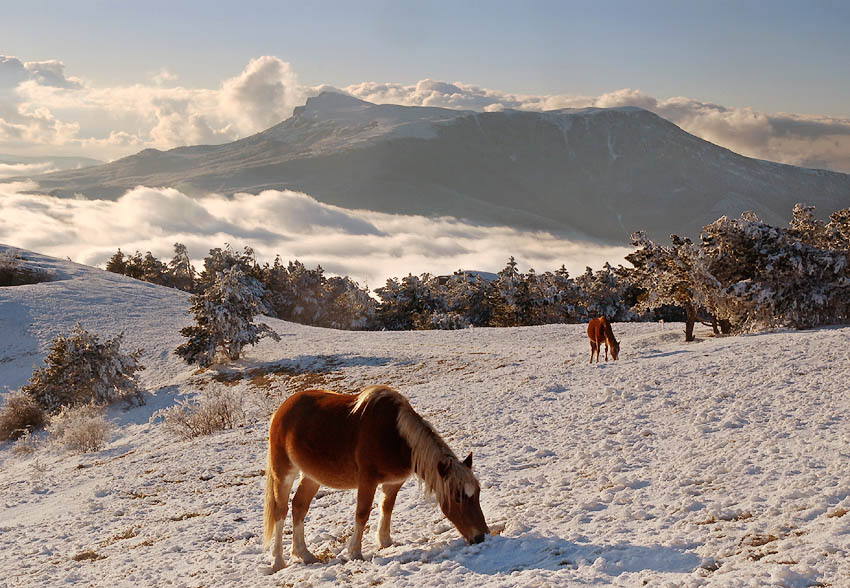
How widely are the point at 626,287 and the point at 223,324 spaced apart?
1786 inches

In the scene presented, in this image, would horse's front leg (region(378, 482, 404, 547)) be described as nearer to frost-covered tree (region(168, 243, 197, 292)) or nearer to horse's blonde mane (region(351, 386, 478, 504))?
horse's blonde mane (region(351, 386, 478, 504))

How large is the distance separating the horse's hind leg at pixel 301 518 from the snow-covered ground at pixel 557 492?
0.24 meters

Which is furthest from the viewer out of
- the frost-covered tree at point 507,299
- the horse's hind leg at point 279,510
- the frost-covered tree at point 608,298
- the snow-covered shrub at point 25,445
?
the frost-covered tree at point 608,298

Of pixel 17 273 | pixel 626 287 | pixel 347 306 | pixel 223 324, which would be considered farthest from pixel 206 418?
pixel 347 306

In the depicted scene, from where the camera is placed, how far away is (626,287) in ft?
226

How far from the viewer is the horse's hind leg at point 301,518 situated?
9.07 metres

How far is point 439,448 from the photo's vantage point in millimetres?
7812

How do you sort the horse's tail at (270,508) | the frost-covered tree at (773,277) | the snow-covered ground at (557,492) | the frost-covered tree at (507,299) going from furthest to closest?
the frost-covered tree at (507,299) → the frost-covered tree at (773,277) → the horse's tail at (270,508) → the snow-covered ground at (557,492)

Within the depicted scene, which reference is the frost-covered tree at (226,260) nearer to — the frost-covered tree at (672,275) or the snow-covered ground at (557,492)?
the snow-covered ground at (557,492)

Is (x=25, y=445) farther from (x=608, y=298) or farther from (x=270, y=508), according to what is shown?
(x=608, y=298)

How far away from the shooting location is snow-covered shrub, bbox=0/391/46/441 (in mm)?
33281

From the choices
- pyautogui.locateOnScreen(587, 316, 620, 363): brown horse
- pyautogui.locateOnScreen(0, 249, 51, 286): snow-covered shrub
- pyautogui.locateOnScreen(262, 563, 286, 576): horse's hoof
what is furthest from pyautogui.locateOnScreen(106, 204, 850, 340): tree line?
pyautogui.locateOnScreen(262, 563, 286, 576): horse's hoof

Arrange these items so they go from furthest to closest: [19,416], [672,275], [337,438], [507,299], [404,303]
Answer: [404,303], [507,299], [19,416], [672,275], [337,438]

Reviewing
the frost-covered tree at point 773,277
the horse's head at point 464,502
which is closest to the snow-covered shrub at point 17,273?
the frost-covered tree at point 773,277
